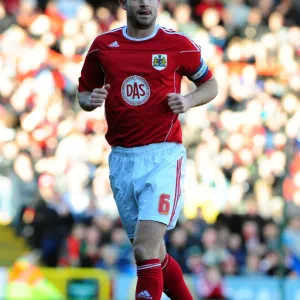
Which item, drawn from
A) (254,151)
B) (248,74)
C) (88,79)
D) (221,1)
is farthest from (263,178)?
(88,79)

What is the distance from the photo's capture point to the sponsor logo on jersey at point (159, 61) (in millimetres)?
5895

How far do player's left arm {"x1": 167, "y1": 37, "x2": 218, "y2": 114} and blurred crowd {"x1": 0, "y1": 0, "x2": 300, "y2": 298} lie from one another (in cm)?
608

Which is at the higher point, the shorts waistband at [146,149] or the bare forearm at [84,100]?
the bare forearm at [84,100]

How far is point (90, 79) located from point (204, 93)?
75 cm

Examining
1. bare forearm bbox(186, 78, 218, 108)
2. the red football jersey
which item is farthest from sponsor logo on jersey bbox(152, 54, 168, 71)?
bare forearm bbox(186, 78, 218, 108)

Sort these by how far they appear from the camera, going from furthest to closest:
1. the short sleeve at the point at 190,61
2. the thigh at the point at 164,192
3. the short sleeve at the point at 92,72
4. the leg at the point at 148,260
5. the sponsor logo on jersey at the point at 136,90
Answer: the short sleeve at the point at 92,72 < the short sleeve at the point at 190,61 < the sponsor logo on jersey at the point at 136,90 < the thigh at the point at 164,192 < the leg at the point at 148,260

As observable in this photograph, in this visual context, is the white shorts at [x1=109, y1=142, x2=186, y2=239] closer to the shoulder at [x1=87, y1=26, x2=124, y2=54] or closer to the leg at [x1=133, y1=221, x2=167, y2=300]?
the leg at [x1=133, y1=221, x2=167, y2=300]

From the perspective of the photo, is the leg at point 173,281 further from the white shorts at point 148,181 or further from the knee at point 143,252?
the knee at point 143,252

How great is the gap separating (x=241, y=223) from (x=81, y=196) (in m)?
2.29

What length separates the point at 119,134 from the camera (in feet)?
19.8

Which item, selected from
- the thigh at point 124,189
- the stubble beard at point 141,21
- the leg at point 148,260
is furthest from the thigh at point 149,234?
the stubble beard at point 141,21

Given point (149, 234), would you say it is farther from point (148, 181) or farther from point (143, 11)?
point (143, 11)

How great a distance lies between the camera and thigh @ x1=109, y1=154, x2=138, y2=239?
19.7 feet

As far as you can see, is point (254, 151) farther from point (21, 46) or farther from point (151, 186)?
point (151, 186)
